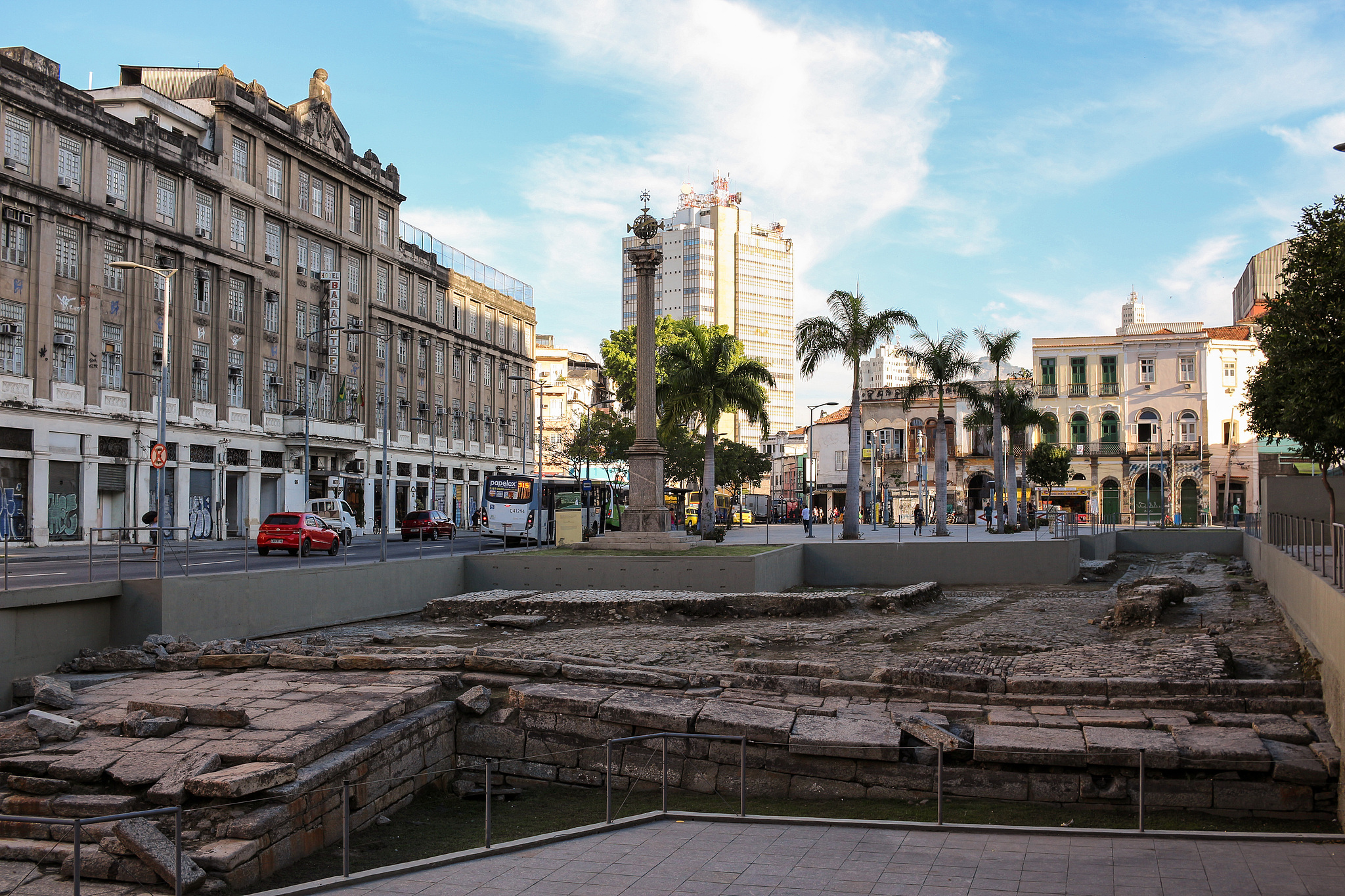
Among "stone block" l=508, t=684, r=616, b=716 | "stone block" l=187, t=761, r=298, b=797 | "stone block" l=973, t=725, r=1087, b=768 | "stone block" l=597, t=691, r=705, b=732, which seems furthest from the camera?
"stone block" l=508, t=684, r=616, b=716

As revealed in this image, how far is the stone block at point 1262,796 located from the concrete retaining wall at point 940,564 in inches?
784

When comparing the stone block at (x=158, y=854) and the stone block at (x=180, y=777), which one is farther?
the stone block at (x=180, y=777)

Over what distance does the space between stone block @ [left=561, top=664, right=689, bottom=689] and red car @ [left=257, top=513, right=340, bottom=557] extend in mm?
17038

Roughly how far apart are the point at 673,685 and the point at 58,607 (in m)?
8.56

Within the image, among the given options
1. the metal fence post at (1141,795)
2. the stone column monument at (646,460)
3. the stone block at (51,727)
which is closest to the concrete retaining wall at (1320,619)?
the metal fence post at (1141,795)

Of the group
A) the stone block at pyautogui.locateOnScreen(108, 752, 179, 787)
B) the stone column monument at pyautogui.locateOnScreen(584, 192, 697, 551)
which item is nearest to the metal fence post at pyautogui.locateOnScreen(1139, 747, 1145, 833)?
the stone block at pyautogui.locateOnScreen(108, 752, 179, 787)

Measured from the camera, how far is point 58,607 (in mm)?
14250

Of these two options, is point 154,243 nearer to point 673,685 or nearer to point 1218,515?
point 673,685

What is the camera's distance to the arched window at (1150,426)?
2699 inches

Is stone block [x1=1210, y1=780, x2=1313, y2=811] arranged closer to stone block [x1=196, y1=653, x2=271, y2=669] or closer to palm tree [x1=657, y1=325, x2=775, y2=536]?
stone block [x1=196, y1=653, x2=271, y2=669]

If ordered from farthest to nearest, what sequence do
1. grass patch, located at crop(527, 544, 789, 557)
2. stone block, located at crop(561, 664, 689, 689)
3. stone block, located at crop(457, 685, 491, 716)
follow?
grass patch, located at crop(527, 544, 789, 557), stone block, located at crop(561, 664, 689, 689), stone block, located at crop(457, 685, 491, 716)

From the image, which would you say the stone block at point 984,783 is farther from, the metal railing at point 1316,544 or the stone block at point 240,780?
the stone block at point 240,780

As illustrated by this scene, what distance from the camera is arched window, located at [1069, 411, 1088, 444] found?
70938 mm

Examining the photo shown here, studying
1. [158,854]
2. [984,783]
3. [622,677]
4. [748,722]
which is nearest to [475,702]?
[622,677]
